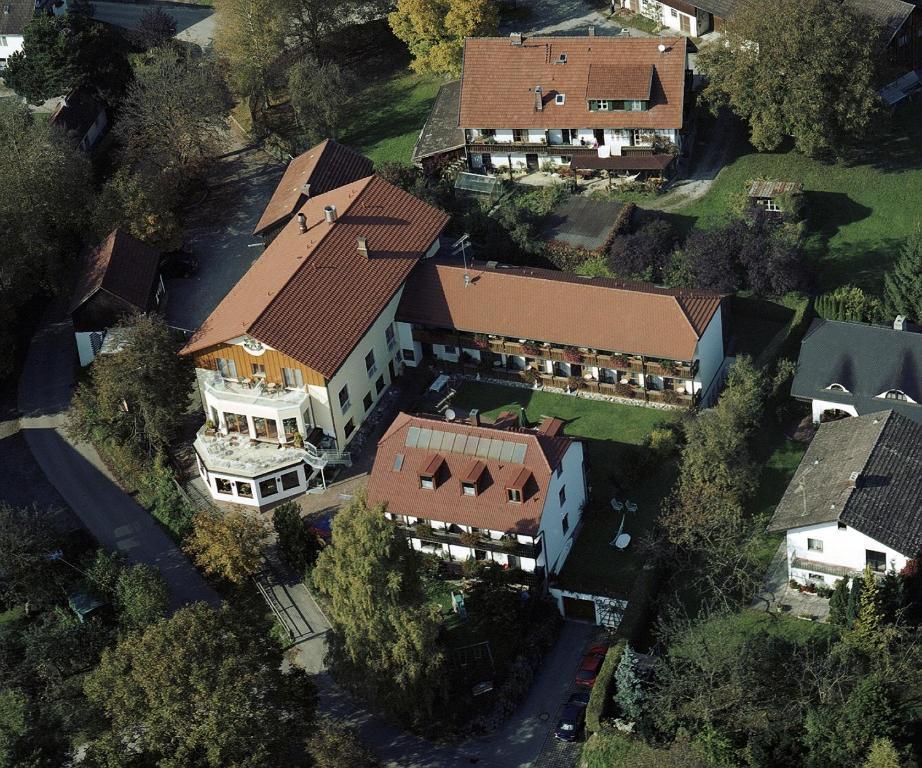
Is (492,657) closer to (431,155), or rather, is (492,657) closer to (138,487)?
(138,487)

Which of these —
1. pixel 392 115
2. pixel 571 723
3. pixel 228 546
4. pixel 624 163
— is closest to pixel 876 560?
pixel 571 723

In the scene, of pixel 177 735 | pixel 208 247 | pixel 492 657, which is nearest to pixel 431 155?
pixel 208 247

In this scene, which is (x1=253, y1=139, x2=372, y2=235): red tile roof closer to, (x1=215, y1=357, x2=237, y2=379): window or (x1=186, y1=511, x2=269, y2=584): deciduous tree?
(x1=215, y1=357, x2=237, y2=379): window

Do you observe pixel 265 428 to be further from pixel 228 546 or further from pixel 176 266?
pixel 176 266

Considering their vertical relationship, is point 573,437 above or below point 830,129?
below

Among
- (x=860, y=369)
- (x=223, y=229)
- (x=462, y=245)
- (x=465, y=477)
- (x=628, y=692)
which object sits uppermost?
(x=462, y=245)

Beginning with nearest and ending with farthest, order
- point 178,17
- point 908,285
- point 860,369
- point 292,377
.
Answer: point 860,369 → point 292,377 → point 908,285 → point 178,17
